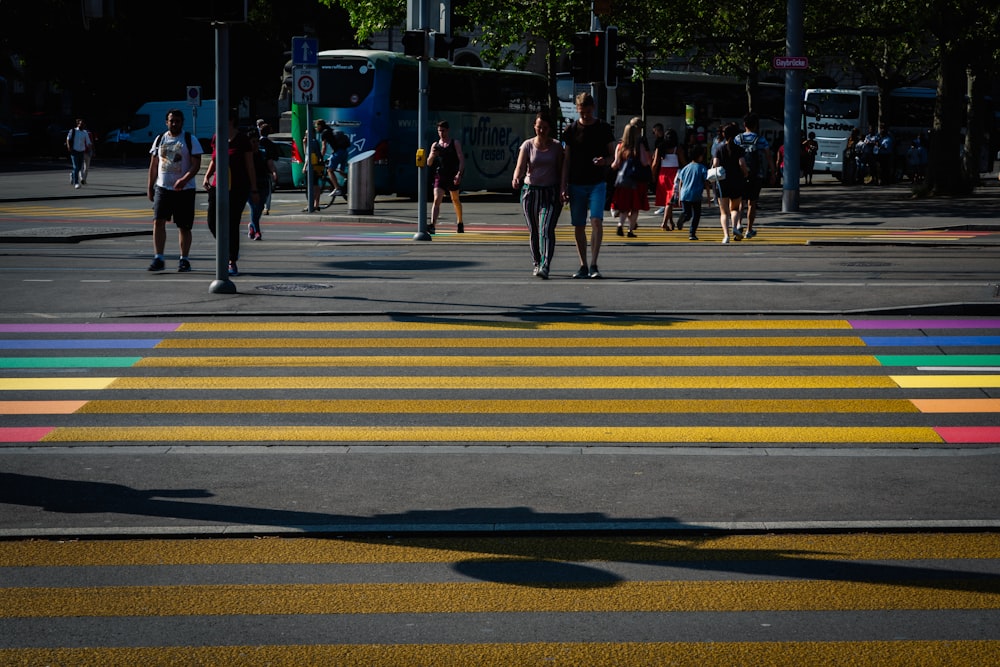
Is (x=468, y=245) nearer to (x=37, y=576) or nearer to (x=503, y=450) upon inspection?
(x=503, y=450)

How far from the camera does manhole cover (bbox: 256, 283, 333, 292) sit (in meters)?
14.4

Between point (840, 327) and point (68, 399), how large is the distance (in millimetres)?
6348

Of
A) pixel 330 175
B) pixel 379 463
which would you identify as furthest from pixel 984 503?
pixel 330 175

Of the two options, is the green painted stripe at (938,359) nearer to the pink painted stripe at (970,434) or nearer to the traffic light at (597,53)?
the pink painted stripe at (970,434)

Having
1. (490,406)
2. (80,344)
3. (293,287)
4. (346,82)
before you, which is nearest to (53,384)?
(80,344)

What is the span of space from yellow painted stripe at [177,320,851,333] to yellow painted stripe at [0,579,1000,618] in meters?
6.56

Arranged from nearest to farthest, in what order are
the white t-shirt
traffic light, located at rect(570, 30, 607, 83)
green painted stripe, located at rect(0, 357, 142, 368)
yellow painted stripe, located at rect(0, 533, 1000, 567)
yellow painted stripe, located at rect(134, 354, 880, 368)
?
yellow painted stripe, located at rect(0, 533, 1000, 567) < green painted stripe, located at rect(0, 357, 142, 368) < yellow painted stripe, located at rect(134, 354, 880, 368) < the white t-shirt < traffic light, located at rect(570, 30, 607, 83)

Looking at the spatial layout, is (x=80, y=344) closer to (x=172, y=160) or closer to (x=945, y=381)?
(x=172, y=160)

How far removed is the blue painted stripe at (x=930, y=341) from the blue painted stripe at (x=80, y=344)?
568 cm

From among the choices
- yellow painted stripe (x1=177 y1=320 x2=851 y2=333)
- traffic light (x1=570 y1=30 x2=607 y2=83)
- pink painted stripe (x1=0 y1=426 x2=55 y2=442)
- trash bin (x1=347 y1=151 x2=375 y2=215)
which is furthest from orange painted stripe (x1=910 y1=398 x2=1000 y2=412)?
trash bin (x1=347 y1=151 x2=375 y2=215)

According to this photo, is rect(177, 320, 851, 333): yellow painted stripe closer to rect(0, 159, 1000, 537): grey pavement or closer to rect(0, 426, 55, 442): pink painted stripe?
rect(0, 159, 1000, 537): grey pavement

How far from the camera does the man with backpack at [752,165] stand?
21.7m

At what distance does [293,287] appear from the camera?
14695mm

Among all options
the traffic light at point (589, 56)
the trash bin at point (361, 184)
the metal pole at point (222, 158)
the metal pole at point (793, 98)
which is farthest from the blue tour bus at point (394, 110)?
the metal pole at point (222, 158)
